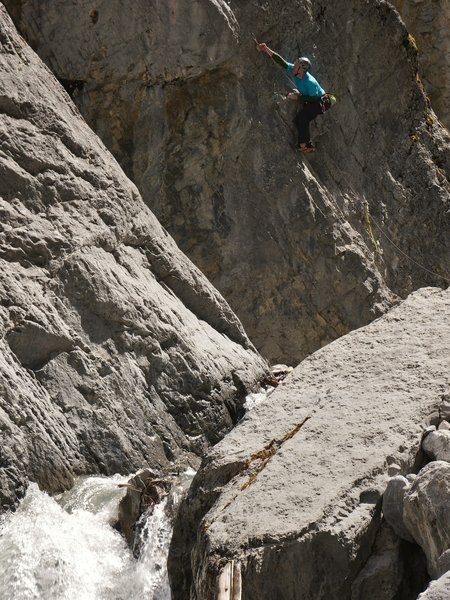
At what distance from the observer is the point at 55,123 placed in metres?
9.24

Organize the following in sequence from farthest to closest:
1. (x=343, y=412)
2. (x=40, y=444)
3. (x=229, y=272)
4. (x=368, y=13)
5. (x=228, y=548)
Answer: (x=368, y=13) < (x=229, y=272) < (x=40, y=444) < (x=343, y=412) < (x=228, y=548)

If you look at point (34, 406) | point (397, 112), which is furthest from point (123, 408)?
point (397, 112)

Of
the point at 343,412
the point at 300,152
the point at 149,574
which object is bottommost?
the point at 149,574

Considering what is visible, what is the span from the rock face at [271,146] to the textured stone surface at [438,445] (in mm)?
6628

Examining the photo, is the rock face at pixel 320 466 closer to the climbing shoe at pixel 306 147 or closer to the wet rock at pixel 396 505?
the wet rock at pixel 396 505

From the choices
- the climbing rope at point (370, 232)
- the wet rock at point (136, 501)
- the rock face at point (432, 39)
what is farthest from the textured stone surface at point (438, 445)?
the rock face at point (432, 39)

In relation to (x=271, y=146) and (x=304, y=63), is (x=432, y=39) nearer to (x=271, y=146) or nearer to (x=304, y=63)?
(x=304, y=63)

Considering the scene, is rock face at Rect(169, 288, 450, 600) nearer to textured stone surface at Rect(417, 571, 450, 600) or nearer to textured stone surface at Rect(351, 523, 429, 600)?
textured stone surface at Rect(351, 523, 429, 600)

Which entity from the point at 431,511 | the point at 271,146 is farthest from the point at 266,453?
the point at 271,146

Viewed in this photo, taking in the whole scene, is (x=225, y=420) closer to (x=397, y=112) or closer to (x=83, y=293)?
(x=83, y=293)

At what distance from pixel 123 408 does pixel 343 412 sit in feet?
7.37

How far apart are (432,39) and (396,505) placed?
45.9 ft

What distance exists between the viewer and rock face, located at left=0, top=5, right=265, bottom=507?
768 cm

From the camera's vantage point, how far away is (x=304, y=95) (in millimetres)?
13219
